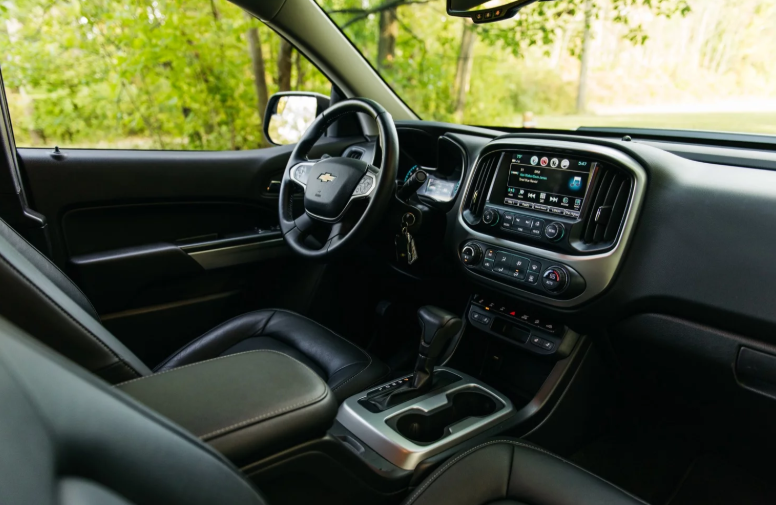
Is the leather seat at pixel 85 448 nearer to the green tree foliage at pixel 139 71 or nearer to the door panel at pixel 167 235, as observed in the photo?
the door panel at pixel 167 235

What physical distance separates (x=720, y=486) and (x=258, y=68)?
331 cm

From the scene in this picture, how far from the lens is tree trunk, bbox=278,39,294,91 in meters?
3.23

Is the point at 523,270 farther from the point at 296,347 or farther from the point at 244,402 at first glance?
the point at 244,402

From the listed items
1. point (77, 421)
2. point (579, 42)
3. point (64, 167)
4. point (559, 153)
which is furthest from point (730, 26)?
point (64, 167)

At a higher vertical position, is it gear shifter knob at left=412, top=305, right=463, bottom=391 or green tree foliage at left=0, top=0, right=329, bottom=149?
green tree foliage at left=0, top=0, right=329, bottom=149

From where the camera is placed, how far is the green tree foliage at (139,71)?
299 centimetres

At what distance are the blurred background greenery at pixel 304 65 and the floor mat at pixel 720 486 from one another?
44.3 inches

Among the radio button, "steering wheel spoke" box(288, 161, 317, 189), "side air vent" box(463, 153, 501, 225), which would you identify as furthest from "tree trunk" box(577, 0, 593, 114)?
"steering wheel spoke" box(288, 161, 317, 189)

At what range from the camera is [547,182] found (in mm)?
1724

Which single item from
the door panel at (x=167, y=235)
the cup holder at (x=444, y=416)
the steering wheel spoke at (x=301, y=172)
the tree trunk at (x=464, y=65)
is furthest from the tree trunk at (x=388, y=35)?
the cup holder at (x=444, y=416)

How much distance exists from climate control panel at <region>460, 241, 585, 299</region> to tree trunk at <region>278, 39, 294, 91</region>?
1882 mm

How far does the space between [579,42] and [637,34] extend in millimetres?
423

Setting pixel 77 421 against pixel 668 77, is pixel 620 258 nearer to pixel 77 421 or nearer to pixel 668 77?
pixel 668 77

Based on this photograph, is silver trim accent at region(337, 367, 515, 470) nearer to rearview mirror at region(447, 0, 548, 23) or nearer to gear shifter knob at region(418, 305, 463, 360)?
gear shifter knob at region(418, 305, 463, 360)
